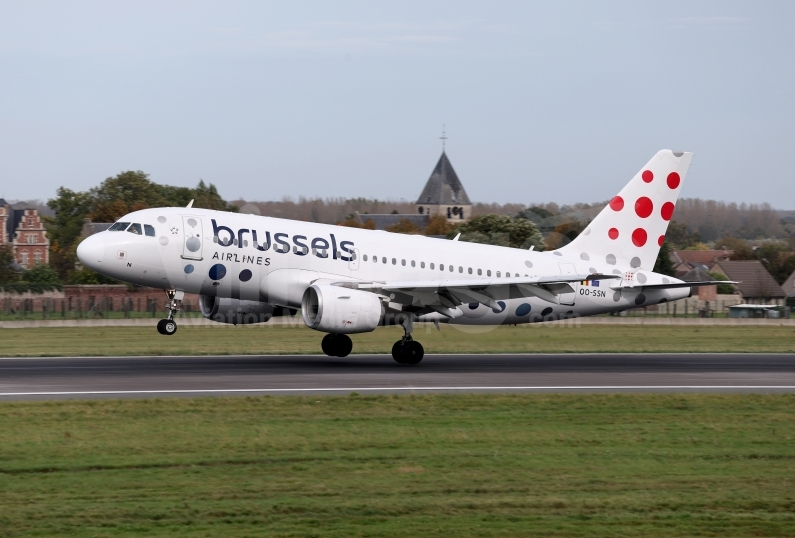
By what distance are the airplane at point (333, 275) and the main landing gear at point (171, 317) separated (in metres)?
0.03

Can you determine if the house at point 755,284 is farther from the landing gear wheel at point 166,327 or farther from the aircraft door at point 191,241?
the landing gear wheel at point 166,327

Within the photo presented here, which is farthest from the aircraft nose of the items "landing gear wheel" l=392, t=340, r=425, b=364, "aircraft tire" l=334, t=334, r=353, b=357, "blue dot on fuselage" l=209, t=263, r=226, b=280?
"landing gear wheel" l=392, t=340, r=425, b=364

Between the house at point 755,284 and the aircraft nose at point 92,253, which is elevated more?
the aircraft nose at point 92,253

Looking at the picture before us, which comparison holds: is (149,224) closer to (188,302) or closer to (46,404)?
(46,404)

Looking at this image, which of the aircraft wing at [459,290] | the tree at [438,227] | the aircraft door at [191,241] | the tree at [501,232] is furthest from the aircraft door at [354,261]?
the tree at [438,227]

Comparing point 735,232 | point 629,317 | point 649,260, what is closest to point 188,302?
point 629,317

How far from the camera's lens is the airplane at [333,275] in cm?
2812

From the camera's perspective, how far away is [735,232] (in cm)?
17962

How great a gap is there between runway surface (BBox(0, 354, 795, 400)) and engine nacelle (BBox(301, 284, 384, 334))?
124 centimetres

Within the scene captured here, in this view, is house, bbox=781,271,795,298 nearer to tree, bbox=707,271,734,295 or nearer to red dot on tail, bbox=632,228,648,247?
tree, bbox=707,271,734,295

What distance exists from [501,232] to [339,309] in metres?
77.5

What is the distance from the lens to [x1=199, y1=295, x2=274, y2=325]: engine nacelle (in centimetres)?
3048

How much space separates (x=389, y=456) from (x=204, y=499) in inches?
139

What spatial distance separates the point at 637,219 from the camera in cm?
3506
